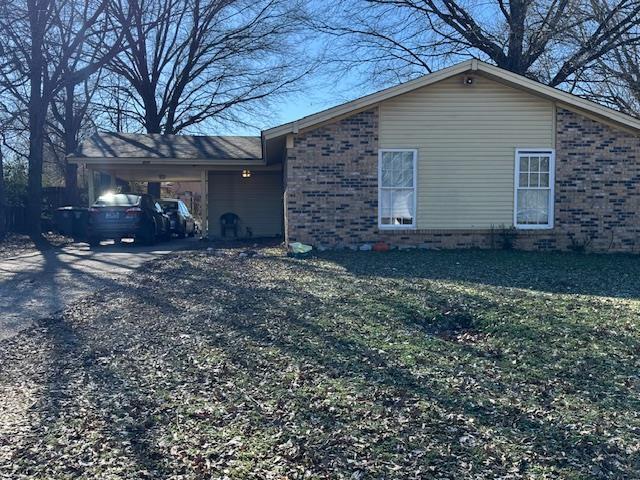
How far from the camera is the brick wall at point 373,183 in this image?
13.4m

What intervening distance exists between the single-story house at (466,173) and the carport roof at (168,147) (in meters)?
5.47

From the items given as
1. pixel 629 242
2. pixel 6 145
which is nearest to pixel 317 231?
pixel 629 242

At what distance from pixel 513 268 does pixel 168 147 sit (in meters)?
13.2

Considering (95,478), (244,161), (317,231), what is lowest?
(95,478)

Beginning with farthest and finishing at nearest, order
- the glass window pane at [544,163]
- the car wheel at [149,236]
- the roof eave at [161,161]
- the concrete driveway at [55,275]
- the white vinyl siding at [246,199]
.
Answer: the white vinyl siding at [246,199] → the roof eave at [161,161] → the car wheel at [149,236] → the glass window pane at [544,163] → the concrete driveway at [55,275]

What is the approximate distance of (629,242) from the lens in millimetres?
13562

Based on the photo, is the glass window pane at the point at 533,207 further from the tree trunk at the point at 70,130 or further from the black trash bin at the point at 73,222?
the tree trunk at the point at 70,130

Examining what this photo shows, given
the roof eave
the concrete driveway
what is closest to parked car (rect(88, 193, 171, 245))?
the concrete driveway

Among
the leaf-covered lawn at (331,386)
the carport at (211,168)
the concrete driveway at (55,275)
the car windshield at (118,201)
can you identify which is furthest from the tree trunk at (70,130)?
the leaf-covered lawn at (331,386)

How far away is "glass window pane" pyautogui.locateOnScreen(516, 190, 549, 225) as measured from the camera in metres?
13.6

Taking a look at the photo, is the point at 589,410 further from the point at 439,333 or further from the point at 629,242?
the point at 629,242

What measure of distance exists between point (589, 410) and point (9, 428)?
3.98 meters

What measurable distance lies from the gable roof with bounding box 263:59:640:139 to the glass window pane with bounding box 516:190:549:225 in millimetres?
2102

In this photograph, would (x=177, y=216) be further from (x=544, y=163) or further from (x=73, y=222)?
(x=544, y=163)
